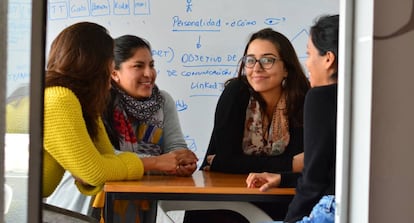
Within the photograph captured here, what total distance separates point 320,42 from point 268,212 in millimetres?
818

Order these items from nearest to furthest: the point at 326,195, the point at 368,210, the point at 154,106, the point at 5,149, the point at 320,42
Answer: the point at 5,149
the point at 368,210
the point at 326,195
the point at 320,42
the point at 154,106

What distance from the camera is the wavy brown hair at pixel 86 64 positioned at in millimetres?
2316

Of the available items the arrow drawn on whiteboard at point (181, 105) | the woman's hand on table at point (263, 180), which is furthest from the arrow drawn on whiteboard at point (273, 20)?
the woman's hand on table at point (263, 180)

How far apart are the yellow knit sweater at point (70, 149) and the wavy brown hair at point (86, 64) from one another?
0.11m

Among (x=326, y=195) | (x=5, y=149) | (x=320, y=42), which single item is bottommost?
(x=326, y=195)

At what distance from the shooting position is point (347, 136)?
1330mm

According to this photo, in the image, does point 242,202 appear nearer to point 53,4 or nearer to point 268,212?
point 268,212

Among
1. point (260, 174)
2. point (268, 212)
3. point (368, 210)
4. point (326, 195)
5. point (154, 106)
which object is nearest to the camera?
point (368, 210)

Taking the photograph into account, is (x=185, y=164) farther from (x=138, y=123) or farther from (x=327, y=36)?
(x=327, y=36)

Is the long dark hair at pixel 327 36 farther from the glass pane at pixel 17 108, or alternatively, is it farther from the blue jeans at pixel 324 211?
the glass pane at pixel 17 108

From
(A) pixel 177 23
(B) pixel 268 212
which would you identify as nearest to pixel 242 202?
(B) pixel 268 212

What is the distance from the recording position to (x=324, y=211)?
1.75 m

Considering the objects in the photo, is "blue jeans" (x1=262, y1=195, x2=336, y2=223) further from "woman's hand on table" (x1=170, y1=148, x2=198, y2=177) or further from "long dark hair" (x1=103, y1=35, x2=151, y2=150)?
"long dark hair" (x1=103, y1=35, x2=151, y2=150)

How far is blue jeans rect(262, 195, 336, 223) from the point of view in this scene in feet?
5.74
